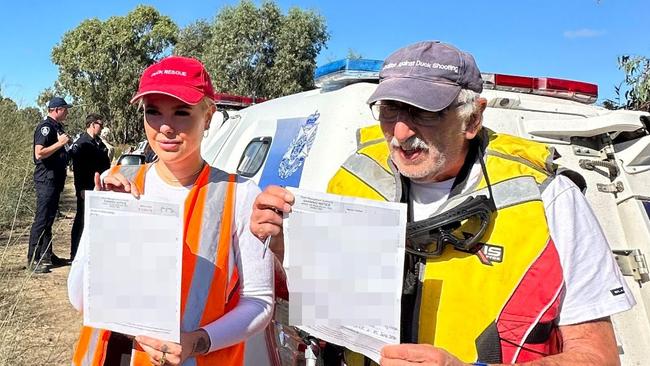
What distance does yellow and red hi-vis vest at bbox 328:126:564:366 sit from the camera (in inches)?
63.2

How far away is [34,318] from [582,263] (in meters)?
5.69

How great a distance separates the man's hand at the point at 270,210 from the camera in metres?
1.67

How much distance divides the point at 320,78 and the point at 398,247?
2484 mm

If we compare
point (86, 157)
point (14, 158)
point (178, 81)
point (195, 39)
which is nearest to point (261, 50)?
Result: point (195, 39)

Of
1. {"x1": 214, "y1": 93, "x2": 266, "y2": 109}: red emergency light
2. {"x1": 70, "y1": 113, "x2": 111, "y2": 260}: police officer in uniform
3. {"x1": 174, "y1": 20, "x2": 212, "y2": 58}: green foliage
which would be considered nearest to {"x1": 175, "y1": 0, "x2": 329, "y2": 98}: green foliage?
{"x1": 174, "y1": 20, "x2": 212, "y2": 58}: green foliage

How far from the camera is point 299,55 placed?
30.8 meters

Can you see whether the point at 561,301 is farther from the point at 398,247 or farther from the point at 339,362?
the point at 339,362

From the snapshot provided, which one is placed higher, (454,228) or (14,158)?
(14,158)

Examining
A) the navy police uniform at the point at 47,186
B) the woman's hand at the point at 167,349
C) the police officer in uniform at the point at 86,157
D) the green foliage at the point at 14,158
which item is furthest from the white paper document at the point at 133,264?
the green foliage at the point at 14,158

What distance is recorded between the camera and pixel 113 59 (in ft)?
124

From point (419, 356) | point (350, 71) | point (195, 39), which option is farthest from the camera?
point (195, 39)

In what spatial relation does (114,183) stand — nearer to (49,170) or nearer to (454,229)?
(454,229)

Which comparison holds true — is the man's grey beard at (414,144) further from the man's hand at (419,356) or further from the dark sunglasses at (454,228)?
the man's hand at (419,356)

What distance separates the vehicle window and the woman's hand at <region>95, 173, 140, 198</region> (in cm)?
217
